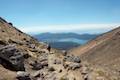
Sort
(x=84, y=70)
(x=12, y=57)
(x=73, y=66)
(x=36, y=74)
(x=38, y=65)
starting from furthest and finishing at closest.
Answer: (x=73, y=66)
(x=84, y=70)
(x=38, y=65)
(x=36, y=74)
(x=12, y=57)

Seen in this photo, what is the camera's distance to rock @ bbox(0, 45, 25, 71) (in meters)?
43.6

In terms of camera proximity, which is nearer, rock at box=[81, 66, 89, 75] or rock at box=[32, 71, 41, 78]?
rock at box=[32, 71, 41, 78]

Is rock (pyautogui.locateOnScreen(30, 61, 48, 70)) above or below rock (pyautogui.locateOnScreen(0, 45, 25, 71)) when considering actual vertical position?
below

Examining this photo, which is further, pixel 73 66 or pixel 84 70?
pixel 73 66

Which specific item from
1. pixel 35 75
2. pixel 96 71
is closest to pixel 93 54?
pixel 96 71

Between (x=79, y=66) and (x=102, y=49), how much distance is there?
392 feet

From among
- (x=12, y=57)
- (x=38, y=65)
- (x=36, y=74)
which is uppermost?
(x=12, y=57)

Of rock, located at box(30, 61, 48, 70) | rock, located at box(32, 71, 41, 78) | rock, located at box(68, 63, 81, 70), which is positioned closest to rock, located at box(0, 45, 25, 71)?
rock, located at box(32, 71, 41, 78)

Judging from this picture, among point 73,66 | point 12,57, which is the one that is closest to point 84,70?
point 73,66

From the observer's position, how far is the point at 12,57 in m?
43.9

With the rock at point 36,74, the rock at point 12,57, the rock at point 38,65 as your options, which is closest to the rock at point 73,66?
the rock at point 38,65

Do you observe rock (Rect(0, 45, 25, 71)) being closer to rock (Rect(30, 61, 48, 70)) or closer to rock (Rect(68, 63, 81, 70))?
rock (Rect(30, 61, 48, 70))

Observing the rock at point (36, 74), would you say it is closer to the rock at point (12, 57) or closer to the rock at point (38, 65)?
A: the rock at point (12, 57)

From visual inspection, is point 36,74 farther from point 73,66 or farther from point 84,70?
point 84,70
